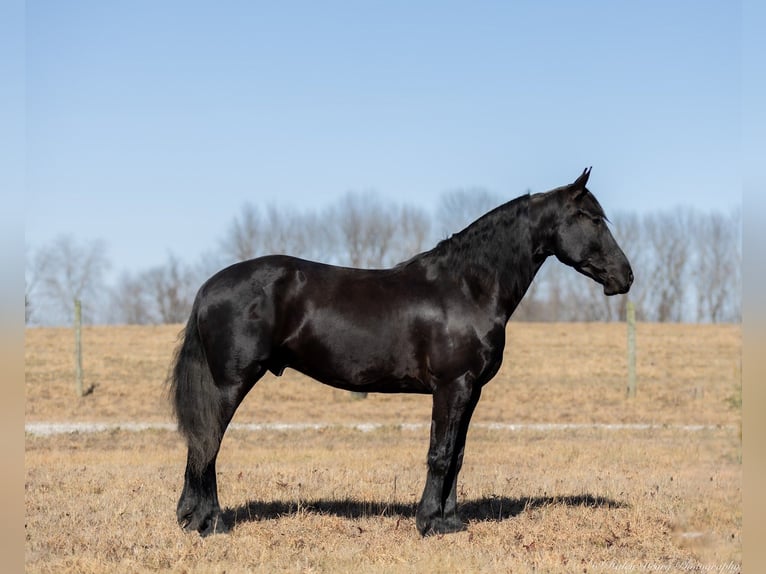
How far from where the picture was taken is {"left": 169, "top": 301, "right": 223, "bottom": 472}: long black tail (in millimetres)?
6590

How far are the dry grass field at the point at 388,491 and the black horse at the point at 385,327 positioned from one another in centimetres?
67

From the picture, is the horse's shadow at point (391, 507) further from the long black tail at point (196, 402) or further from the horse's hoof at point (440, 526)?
the long black tail at point (196, 402)

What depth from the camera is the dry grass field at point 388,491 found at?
5.98m

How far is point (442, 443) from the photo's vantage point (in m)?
6.74

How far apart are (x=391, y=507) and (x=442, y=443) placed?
5.03ft

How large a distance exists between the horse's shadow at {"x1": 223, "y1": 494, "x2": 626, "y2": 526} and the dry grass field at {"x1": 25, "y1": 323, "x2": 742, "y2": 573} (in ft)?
0.09

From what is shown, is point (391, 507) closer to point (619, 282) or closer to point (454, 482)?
point (454, 482)

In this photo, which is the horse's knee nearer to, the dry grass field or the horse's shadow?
the dry grass field

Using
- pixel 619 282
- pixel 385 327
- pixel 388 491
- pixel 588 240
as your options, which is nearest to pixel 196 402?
pixel 385 327

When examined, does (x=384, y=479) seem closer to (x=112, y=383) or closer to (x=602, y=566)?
(x=602, y=566)

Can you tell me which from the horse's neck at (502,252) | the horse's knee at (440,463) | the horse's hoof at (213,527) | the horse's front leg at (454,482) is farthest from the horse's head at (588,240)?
the horse's hoof at (213,527)

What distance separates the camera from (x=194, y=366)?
678 cm

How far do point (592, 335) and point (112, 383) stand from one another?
→ 60.2 ft

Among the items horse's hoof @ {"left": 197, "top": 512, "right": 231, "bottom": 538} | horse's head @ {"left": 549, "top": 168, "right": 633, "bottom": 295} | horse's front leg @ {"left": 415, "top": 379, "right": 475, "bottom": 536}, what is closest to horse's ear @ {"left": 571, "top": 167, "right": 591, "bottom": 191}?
horse's head @ {"left": 549, "top": 168, "right": 633, "bottom": 295}
